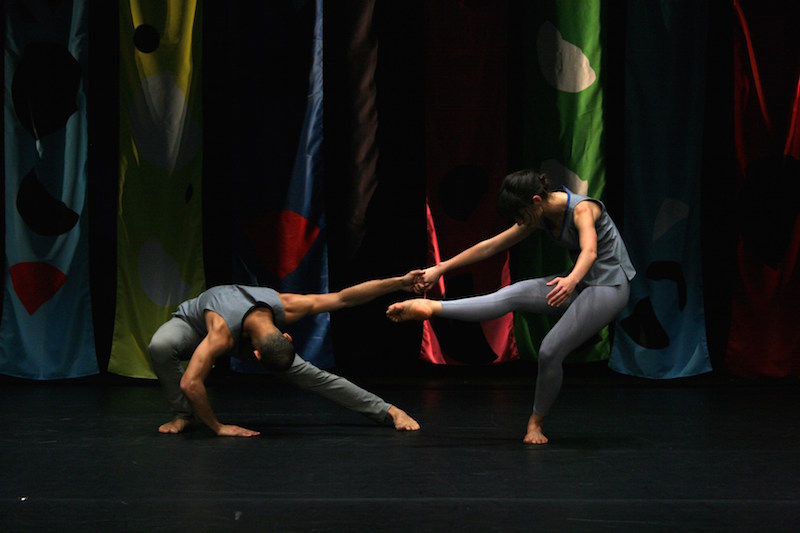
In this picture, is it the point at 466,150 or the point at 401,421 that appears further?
the point at 466,150

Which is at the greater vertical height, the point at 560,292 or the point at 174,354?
the point at 560,292

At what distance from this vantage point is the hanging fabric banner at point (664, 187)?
5215 millimetres

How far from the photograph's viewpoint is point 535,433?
3.39 meters

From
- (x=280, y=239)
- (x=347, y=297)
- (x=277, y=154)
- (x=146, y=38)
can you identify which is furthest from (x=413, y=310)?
(x=146, y=38)

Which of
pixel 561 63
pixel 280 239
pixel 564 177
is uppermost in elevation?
pixel 561 63

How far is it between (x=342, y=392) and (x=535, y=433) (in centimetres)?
78

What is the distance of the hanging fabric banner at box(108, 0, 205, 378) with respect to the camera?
5227 mm

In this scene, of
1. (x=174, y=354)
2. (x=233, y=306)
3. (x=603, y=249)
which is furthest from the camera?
(x=174, y=354)

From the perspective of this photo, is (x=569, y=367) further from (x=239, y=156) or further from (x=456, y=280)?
Result: (x=239, y=156)

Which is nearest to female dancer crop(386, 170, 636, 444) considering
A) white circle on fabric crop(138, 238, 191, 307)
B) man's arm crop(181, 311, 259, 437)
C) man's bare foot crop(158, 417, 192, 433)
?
man's arm crop(181, 311, 259, 437)

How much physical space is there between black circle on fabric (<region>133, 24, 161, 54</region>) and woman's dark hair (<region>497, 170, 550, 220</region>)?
2814mm

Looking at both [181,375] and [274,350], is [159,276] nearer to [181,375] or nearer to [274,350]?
[181,375]

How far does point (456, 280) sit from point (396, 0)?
169cm

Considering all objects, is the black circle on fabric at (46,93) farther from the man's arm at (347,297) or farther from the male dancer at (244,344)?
the man's arm at (347,297)
